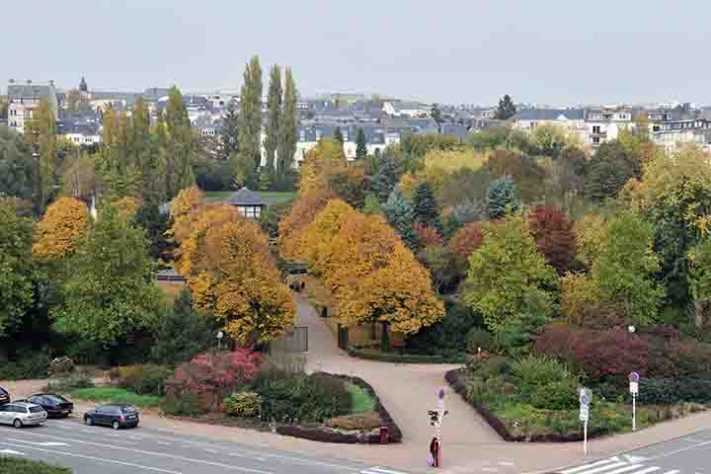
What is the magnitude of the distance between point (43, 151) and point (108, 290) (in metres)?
41.4

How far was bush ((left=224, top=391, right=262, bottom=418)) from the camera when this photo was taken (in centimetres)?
3797

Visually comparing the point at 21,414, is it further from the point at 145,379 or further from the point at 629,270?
the point at 629,270

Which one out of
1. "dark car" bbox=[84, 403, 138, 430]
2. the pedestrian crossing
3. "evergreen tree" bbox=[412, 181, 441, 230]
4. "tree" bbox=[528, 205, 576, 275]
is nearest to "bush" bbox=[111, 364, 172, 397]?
"dark car" bbox=[84, 403, 138, 430]

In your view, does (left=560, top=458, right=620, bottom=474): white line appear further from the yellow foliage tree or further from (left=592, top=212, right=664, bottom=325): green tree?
the yellow foliage tree

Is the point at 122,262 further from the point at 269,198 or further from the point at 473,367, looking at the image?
the point at 269,198

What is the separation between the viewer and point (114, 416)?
3681 centimetres

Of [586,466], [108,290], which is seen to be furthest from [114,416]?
[586,466]

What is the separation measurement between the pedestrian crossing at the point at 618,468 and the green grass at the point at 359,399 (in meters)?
8.83

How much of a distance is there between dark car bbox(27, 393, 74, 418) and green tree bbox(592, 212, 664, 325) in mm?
24121

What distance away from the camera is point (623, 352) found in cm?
4175

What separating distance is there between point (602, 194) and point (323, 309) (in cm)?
2764

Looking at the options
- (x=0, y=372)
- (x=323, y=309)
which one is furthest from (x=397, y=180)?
(x=0, y=372)

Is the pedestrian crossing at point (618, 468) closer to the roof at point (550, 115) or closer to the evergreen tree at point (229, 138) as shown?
the evergreen tree at point (229, 138)

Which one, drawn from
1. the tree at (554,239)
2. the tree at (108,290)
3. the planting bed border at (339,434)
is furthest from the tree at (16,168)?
the planting bed border at (339,434)
